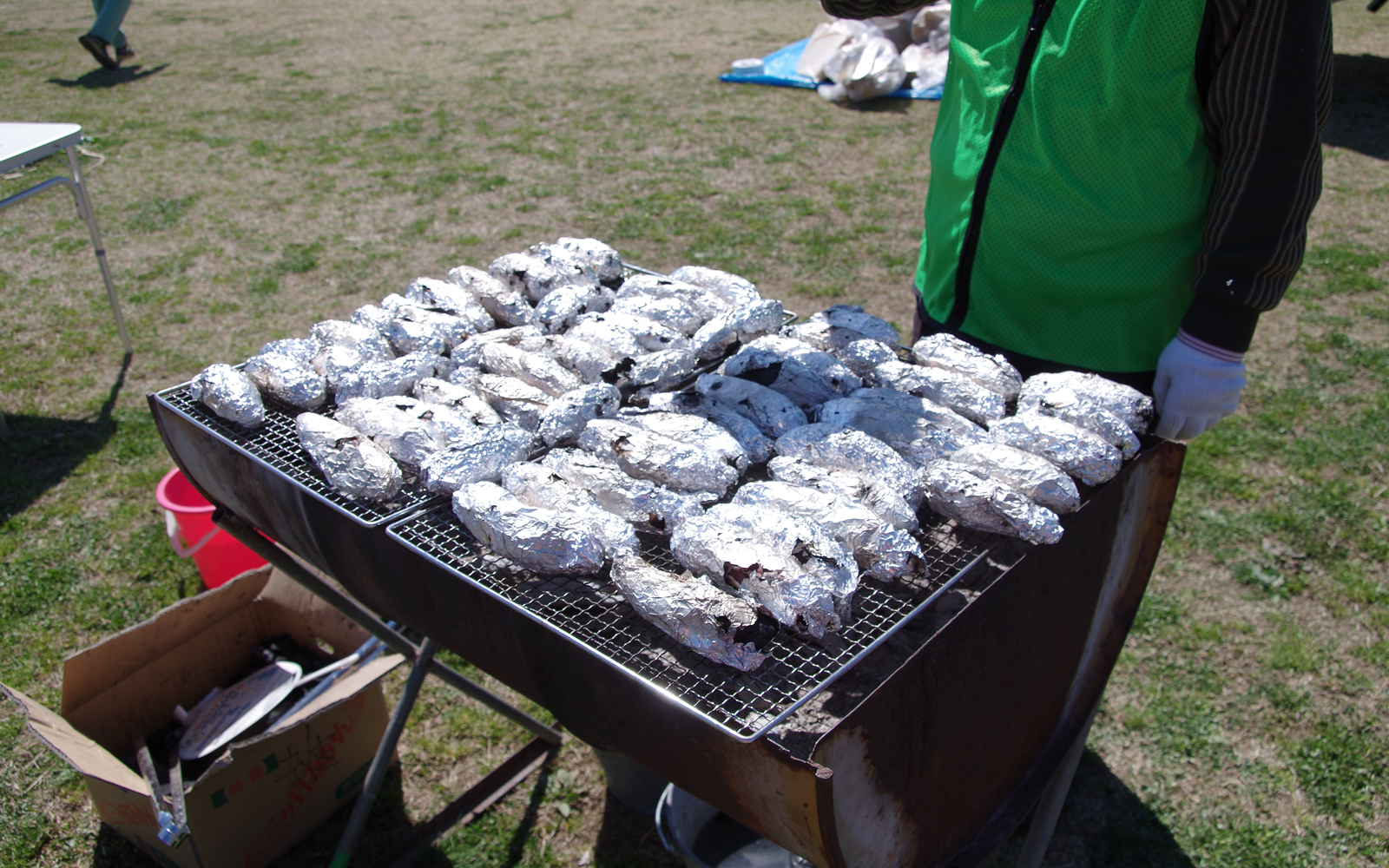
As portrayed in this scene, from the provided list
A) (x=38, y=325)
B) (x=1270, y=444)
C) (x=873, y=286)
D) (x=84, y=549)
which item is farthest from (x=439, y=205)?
(x=1270, y=444)

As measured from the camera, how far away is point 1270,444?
169 inches

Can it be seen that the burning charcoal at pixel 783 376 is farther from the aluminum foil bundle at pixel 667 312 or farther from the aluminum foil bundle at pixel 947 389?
the aluminum foil bundle at pixel 667 312

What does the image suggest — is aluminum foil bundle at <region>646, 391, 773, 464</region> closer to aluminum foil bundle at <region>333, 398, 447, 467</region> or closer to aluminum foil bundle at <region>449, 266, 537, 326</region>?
aluminum foil bundle at <region>333, 398, 447, 467</region>

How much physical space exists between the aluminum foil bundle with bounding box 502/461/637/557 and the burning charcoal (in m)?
0.59

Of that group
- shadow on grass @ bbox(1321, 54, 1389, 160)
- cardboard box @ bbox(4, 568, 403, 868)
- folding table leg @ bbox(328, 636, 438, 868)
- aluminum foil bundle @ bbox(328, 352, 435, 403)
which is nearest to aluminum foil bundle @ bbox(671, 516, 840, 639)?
aluminum foil bundle @ bbox(328, 352, 435, 403)

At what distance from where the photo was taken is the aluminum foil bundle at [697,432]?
182 cm

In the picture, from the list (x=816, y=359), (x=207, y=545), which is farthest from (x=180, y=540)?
(x=816, y=359)

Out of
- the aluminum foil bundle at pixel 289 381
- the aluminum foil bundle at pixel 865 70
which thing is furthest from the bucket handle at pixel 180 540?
the aluminum foil bundle at pixel 865 70

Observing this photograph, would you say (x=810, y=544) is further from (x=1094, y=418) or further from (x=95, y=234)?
(x=95, y=234)

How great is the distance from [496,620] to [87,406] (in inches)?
169

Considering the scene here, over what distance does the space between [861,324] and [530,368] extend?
87 cm

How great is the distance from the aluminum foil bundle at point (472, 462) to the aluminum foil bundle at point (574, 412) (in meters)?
0.09

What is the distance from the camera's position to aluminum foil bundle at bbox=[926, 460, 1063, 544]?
62.2 inches

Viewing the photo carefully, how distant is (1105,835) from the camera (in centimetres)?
268
